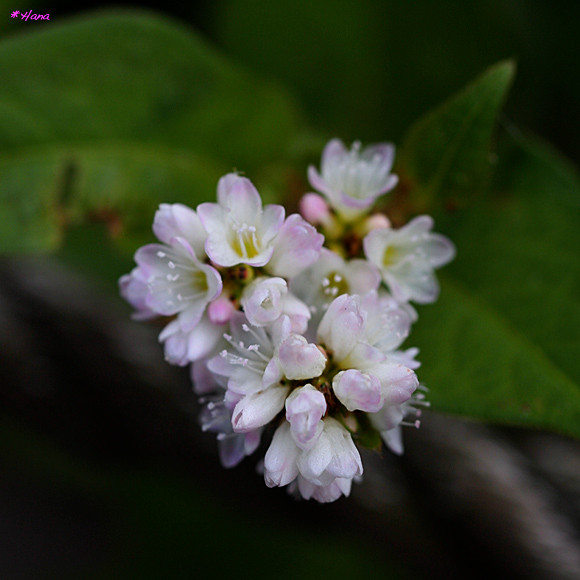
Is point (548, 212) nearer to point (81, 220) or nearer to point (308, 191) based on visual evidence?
point (308, 191)

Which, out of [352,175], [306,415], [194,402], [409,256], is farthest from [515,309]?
[194,402]

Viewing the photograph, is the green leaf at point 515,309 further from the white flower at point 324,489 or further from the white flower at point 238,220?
the white flower at point 238,220

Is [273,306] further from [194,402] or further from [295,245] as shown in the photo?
[194,402]

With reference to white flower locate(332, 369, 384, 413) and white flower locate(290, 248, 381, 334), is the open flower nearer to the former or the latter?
white flower locate(290, 248, 381, 334)

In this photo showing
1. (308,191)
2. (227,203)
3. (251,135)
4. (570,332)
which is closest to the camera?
(227,203)

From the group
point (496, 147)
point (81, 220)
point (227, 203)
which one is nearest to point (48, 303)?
point (81, 220)
